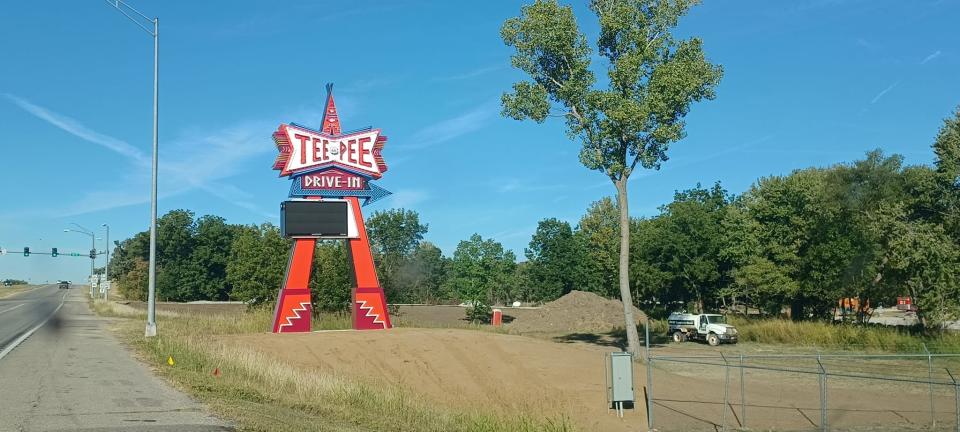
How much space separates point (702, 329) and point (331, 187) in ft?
78.3

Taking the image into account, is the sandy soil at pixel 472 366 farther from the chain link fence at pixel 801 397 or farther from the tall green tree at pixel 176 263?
the tall green tree at pixel 176 263

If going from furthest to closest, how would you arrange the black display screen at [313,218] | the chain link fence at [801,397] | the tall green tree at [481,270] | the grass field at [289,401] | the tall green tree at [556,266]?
the tall green tree at [556,266], the tall green tree at [481,270], the black display screen at [313,218], the chain link fence at [801,397], the grass field at [289,401]

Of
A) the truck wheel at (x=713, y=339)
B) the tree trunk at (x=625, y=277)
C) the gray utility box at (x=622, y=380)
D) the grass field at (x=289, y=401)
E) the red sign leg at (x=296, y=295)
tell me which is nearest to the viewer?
the grass field at (x=289, y=401)

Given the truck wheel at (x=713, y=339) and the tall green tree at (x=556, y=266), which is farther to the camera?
the tall green tree at (x=556, y=266)

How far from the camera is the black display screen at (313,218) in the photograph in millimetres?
39312

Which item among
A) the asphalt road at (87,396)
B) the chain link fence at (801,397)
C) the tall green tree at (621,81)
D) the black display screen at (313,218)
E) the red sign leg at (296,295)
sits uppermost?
the tall green tree at (621,81)

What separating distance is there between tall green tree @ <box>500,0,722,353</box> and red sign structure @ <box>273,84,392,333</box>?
9043mm

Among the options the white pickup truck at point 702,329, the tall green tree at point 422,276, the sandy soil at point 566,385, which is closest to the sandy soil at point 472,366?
the sandy soil at point 566,385

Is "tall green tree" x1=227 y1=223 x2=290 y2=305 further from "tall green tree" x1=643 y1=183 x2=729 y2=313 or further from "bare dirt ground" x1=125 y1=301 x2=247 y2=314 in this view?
"tall green tree" x1=643 y1=183 x2=729 y2=313

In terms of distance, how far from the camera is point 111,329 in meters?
36.9

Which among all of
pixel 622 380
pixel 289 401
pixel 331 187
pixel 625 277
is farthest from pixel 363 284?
pixel 289 401

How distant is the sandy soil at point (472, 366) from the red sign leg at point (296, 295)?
1755mm

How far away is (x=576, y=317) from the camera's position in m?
64.2

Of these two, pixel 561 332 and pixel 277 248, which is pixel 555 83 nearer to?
pixel 561 332
